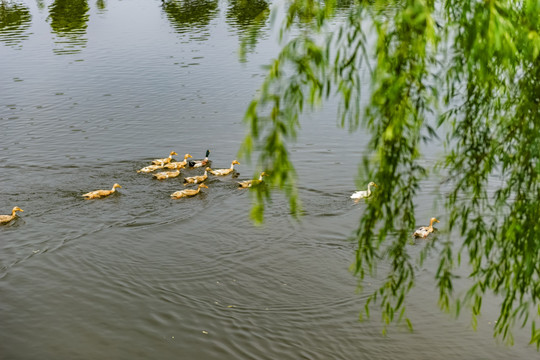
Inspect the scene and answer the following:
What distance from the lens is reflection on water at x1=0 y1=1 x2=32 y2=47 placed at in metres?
39.4

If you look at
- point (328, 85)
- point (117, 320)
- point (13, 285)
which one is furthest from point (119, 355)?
point (328, 85)

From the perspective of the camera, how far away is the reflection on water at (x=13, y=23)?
39.4 meters

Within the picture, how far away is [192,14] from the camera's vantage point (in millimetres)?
44469

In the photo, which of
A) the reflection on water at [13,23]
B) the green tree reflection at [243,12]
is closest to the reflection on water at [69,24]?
the reflection on water at [13,23]

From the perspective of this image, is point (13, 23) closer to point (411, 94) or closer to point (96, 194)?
point (96, 194)

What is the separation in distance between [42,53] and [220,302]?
2527 cm

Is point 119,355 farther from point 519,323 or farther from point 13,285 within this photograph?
point 519,323

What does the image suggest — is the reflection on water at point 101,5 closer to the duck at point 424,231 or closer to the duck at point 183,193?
the duck at point 183,193

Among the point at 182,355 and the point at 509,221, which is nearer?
the point at 509,221

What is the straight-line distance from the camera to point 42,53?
1409 inches

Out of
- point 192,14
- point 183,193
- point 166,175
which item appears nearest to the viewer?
point 183,193

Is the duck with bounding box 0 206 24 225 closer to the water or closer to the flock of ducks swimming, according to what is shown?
the flock of ducks swimming

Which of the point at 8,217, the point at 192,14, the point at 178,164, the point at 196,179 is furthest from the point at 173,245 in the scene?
the point at 192,14

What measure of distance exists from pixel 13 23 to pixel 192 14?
10919mm
